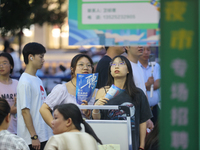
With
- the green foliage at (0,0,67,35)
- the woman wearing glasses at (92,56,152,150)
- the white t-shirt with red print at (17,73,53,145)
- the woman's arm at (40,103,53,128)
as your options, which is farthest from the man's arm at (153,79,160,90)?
the green foliage at (0,0,67,35)

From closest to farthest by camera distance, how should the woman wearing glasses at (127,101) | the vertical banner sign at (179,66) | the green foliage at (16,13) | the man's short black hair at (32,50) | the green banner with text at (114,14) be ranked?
1. the vertical banner sign at (179,66)
2. the green banner with text at (114,14)
3. the woman wearing glasses at (127,101)
4. the man's short black hair at (32,50)
5. the green foliage at (16,13)

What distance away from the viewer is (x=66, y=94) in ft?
11.6

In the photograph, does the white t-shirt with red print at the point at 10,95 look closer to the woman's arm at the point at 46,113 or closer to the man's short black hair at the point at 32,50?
the man's short black hair at the point at 32,50

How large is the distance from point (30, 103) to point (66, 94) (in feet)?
1.47

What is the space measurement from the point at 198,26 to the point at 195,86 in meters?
0.32

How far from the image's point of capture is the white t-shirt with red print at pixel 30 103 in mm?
3584

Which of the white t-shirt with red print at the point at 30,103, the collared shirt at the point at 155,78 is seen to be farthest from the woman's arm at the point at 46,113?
the collared shirt at the point at 155,78

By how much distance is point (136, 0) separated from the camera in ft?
7.53

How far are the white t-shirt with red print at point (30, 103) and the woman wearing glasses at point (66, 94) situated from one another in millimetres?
236

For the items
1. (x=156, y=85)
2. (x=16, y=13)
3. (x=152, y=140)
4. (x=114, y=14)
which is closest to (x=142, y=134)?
(x=152, y=140)

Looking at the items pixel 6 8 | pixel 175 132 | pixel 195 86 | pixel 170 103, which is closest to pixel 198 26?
pixel 195 86

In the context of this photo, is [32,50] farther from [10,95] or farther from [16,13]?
[16,13]

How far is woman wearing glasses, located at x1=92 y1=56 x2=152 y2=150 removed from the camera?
11.1 feet

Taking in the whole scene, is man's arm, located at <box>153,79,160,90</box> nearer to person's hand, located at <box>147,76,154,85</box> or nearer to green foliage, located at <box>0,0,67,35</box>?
person's hand, located at <box>147,76,154,85</box>
